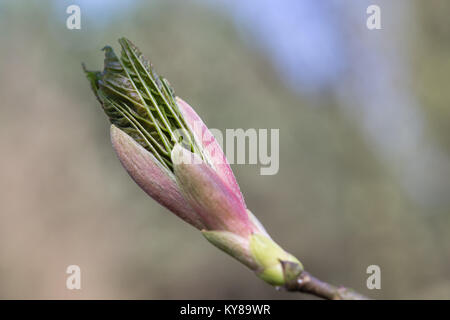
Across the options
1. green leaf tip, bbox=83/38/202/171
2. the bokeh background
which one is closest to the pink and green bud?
green leaf tip, bbox=83/38/202/171

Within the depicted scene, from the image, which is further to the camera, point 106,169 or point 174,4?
point 174,4

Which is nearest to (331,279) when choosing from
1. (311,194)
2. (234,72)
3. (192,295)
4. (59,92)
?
(311,194)

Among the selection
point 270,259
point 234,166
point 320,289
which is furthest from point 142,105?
point 234,166

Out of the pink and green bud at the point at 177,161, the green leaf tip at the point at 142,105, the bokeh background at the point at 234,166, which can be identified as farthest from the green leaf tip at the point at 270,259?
the bokeh background at the point at 234,166

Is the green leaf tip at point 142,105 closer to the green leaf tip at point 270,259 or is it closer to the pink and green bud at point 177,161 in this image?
the pink and green bud at point 177,161

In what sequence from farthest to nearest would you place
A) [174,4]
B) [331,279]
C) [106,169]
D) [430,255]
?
1. [174,4]
2. [106,169]
3. [331,279]
4. [430,255]

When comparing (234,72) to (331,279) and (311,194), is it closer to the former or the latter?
(311,194)
